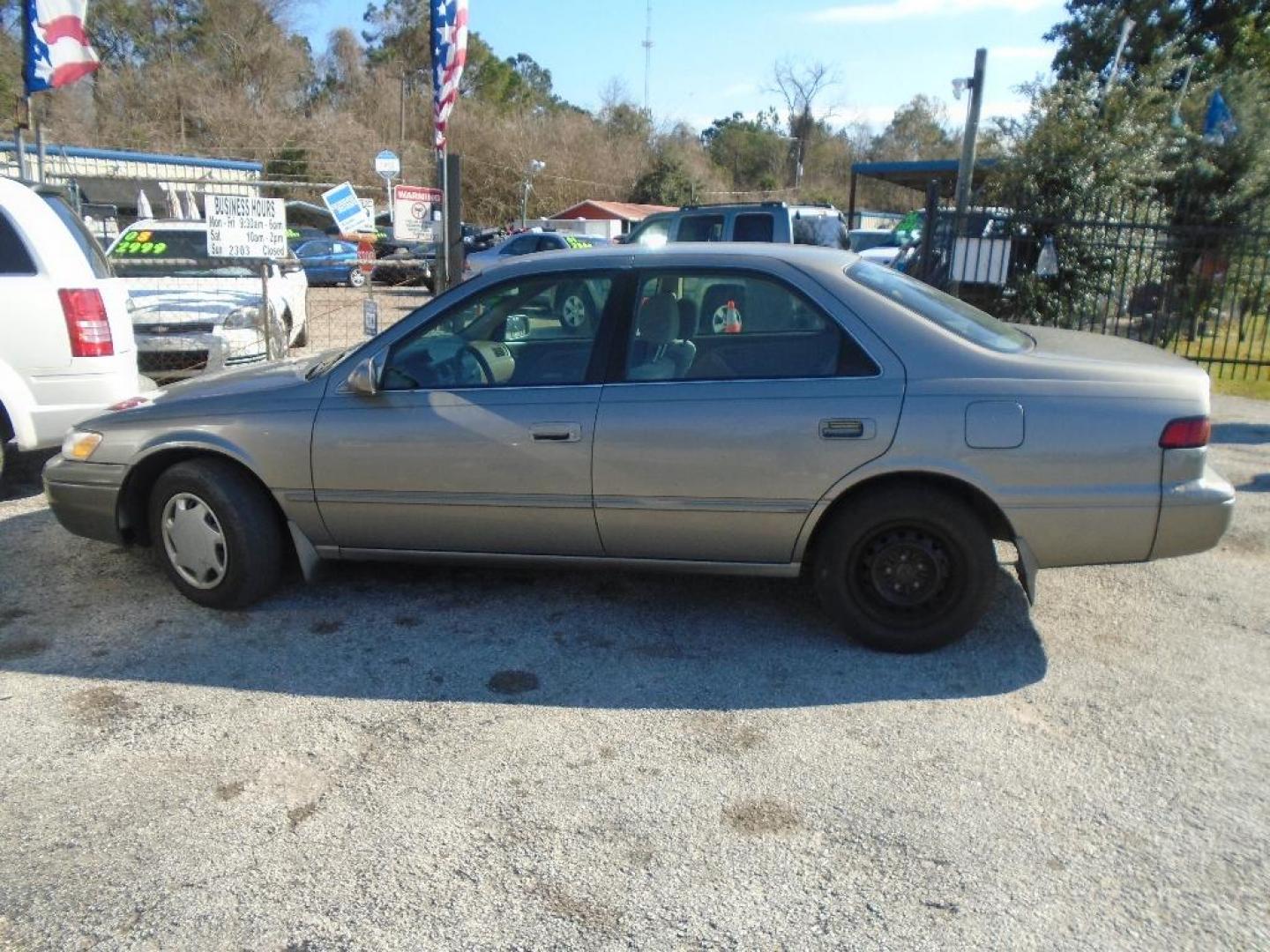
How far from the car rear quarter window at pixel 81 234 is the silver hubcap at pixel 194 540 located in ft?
8.75

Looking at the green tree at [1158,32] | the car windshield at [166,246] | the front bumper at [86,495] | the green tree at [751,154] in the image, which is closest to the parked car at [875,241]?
the green tree at [1158,32]

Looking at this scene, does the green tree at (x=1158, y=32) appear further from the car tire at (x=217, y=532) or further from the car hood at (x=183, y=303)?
the car tire at (x=217, y=532)

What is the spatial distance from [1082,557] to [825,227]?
11.5 m

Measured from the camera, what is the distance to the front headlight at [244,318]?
9.61m

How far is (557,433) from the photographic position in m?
4.12

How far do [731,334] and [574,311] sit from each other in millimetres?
709

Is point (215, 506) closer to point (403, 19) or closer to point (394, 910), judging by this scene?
point (394, 910)

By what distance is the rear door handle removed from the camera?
3.88 m

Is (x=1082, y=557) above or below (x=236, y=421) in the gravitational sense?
below


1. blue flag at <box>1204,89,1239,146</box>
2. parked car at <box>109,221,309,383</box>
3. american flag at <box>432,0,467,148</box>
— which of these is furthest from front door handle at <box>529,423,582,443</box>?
blue flag at <box>1204,89,1239,146</box>

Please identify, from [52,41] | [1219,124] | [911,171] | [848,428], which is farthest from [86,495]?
[911,171]

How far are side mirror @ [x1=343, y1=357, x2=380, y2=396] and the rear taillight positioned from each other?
10.2ft

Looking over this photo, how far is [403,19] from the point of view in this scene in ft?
231

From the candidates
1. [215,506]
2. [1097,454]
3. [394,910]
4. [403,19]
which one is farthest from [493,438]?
[403,19]
